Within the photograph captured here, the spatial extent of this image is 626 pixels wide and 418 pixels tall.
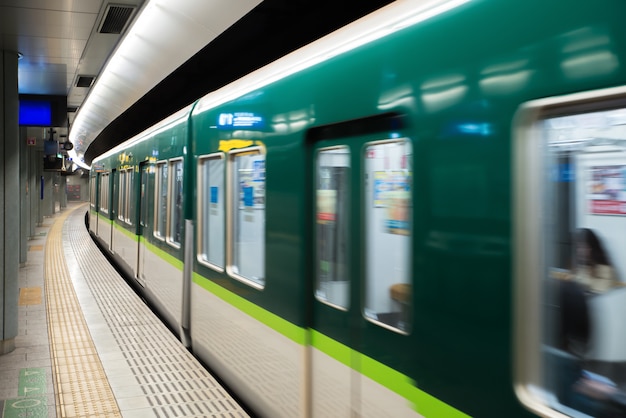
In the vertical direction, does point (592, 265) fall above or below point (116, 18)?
below

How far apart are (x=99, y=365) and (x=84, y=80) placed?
519cm

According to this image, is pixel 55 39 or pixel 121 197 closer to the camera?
pixel 55 39

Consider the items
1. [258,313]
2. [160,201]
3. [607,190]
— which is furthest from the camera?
[160,201]

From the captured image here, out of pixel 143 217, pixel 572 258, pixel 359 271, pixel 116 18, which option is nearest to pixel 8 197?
pixel 116 18

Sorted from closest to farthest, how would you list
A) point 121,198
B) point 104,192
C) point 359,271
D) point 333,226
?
point 359,271 < point 333,226 < point 121,198 < point 104,192

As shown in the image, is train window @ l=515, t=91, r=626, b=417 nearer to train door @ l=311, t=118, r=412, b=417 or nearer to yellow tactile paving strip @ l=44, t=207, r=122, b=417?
train door @ l=311, t=118, r=412, b=417

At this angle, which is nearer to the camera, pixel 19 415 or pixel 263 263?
pixel 263 263

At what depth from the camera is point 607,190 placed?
1564 mm

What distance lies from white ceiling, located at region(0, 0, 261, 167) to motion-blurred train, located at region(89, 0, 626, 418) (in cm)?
191

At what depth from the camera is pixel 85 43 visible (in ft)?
20.4

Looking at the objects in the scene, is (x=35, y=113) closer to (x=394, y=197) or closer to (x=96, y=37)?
(x=96, y=37)

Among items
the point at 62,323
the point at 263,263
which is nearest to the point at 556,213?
the point at 263,263

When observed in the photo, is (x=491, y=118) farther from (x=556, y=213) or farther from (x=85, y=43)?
(x=85, y=43)

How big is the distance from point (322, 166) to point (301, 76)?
534 millimetres
